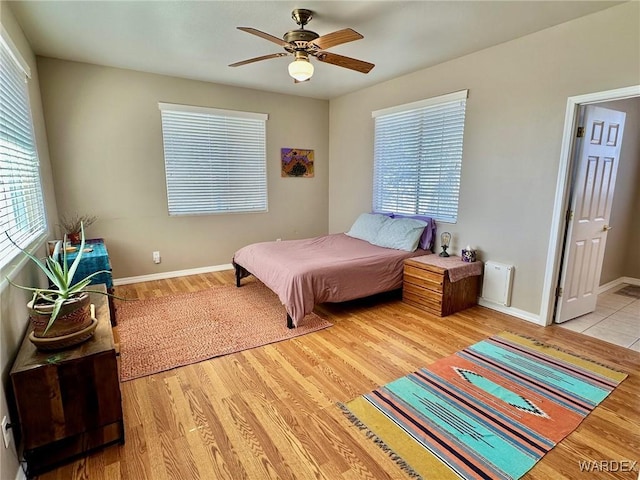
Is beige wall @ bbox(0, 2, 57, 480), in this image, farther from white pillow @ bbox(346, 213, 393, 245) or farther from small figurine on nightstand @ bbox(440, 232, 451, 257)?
small figurine on nightstand @ bbox(440, 232, 451, 257)

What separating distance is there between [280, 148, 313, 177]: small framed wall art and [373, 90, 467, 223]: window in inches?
47.6

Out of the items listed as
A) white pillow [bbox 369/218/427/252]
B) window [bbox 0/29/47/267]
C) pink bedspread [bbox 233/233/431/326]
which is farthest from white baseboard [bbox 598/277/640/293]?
window [bbox 0/29/47/267]

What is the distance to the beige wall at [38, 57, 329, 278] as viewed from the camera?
376cm

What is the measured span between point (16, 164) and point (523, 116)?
13.9ft

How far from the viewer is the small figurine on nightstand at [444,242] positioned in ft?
12.4

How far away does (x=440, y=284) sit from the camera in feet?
10.7

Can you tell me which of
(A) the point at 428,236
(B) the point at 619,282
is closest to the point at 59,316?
(A) the point at 428,236

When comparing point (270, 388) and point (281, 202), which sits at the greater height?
point (281, 202)

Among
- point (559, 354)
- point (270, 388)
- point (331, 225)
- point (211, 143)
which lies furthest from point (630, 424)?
point (211, 143)

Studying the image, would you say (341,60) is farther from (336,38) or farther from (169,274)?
(169,274)

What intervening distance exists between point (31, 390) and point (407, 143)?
4196 mm

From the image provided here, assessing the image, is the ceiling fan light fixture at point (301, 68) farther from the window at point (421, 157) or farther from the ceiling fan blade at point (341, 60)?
the window at point (421, 157)

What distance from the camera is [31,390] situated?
1.47 meters

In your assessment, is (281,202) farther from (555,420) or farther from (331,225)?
(555,420)
